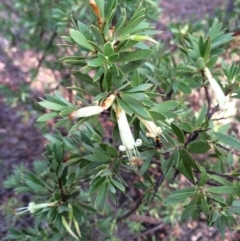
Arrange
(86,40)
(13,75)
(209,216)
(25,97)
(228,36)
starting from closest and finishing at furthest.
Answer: (86,40), (209,216), (228,36), (25,97), (13,75)

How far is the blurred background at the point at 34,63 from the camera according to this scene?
5.00ft

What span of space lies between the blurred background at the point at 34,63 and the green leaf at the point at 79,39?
0.46 meters

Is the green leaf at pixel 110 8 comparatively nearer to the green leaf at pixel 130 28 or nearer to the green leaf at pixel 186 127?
the green leaf at pixel 130 28

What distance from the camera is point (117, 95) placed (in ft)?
2.35

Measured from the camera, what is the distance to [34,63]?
6.78 ft

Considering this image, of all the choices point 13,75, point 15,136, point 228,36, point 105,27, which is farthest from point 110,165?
point 13,75

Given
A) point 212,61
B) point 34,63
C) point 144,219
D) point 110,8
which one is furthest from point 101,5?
point 34,63

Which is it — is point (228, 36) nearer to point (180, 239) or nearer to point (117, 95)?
point (117, 95)

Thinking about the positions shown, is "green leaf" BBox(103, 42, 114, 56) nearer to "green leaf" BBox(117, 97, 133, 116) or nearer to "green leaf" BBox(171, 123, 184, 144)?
"green leaf" BBox(117, 97, 133, 116)

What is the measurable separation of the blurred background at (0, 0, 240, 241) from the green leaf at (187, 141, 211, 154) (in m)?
0.44

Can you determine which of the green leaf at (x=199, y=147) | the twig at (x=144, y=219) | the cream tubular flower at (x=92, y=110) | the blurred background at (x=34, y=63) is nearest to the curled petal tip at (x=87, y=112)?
the cream tubular flower at (x=92, y=110)

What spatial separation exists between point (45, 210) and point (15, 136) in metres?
1.51

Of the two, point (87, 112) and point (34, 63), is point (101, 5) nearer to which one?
point (87, 112)

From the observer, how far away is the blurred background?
152cm
